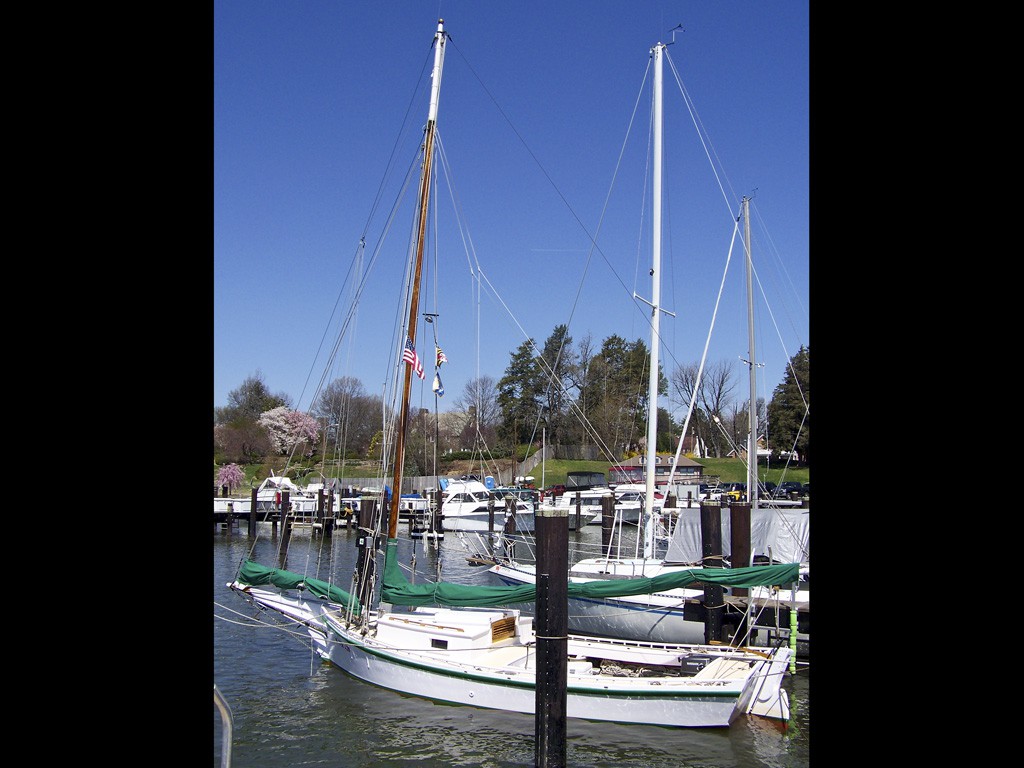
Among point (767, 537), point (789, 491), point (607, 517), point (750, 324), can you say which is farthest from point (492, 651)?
point (789, 491)

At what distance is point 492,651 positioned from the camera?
1598 centimetres

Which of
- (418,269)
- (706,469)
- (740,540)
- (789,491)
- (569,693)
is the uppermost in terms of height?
(418,269)

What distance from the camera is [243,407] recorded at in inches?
3452

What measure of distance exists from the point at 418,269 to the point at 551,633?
31.2 ft

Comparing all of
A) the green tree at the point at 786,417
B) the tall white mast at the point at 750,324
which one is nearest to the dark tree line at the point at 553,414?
the green tree at the point at 786,417

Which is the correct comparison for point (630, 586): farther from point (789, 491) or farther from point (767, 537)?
point (789, 491)

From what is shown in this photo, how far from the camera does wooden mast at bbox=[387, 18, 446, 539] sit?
17281 mm

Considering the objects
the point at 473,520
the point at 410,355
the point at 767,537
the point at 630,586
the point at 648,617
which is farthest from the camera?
the point at 473,520
